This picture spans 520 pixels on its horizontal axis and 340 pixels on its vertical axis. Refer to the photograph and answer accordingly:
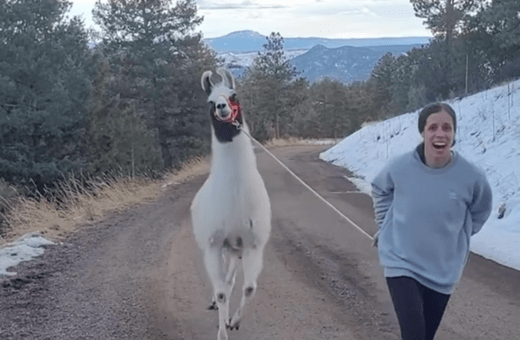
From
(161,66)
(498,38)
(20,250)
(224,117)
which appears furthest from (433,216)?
(161,66)

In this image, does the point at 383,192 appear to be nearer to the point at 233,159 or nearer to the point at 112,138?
the point at 233,159

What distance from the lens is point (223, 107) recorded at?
452 cm

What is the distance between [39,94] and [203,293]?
1549cm

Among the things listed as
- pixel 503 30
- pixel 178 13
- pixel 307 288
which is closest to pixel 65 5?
pixel 178 13

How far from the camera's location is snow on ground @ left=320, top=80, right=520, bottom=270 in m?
8.43

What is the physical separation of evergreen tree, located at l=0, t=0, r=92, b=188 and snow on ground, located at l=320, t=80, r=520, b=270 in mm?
9464

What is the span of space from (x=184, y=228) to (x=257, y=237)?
5.26 metres

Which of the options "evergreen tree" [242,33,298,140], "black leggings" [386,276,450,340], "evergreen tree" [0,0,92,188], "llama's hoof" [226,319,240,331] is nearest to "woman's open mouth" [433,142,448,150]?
"black leggings" [386,276,450,340]

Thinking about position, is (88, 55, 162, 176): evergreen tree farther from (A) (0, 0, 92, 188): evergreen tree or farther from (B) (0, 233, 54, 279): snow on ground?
(B) (0, 233, 54, 279): snow on ground

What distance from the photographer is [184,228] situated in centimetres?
984

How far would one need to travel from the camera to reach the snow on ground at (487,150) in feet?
27.7

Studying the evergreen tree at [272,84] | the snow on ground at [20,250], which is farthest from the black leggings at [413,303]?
the evergreen tree at [272,84]

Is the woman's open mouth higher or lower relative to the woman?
higher

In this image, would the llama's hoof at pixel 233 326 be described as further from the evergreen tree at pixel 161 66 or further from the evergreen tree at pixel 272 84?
the evergreen tree at pixel 272 84
